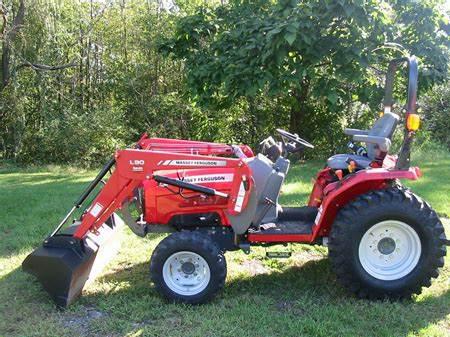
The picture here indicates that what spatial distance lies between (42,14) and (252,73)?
8.44 meters

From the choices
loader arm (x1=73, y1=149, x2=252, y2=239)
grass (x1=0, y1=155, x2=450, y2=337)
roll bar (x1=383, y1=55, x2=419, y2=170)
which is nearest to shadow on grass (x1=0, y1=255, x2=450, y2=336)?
grass (x1=0, y1=155, x2=450, y2=337)

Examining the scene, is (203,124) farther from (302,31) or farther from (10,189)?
(302,31)

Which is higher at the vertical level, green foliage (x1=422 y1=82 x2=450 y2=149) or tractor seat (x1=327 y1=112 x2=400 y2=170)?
tractor seat (x1=327 y1=112 x2=400 y2=170)

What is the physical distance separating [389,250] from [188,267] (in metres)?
1.55

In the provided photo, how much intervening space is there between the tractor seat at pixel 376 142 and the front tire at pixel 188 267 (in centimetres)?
129

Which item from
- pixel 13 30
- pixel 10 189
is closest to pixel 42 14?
pixel 13 30

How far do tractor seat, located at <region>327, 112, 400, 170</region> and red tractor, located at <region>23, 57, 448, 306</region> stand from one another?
0.04 feet

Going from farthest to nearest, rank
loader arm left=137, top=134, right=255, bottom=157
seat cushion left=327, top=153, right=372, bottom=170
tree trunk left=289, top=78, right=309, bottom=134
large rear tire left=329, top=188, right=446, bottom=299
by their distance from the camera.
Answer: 1. tree trunk left=289, top=78, right=309, bottom=134
2. loader arm left=137, top=134, right=255, bottom=157
3. seat cushion left=327, top=153, right=372, bottom=170
4. large rear tire left=329, top=188, right=446, bottom=299

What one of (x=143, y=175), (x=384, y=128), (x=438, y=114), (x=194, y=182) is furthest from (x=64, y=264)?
(x=438, y=114)

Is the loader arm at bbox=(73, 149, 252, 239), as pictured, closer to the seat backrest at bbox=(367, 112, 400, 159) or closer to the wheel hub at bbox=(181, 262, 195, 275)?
the wheel hub at bbox=(181, 262, 195, 275)

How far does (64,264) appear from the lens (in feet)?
12.4

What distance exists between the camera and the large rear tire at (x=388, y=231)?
3.77 meters

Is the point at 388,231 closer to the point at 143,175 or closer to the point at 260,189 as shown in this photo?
the point at 260,189

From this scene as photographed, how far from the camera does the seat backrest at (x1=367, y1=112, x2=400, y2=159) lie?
4020 millimetres
